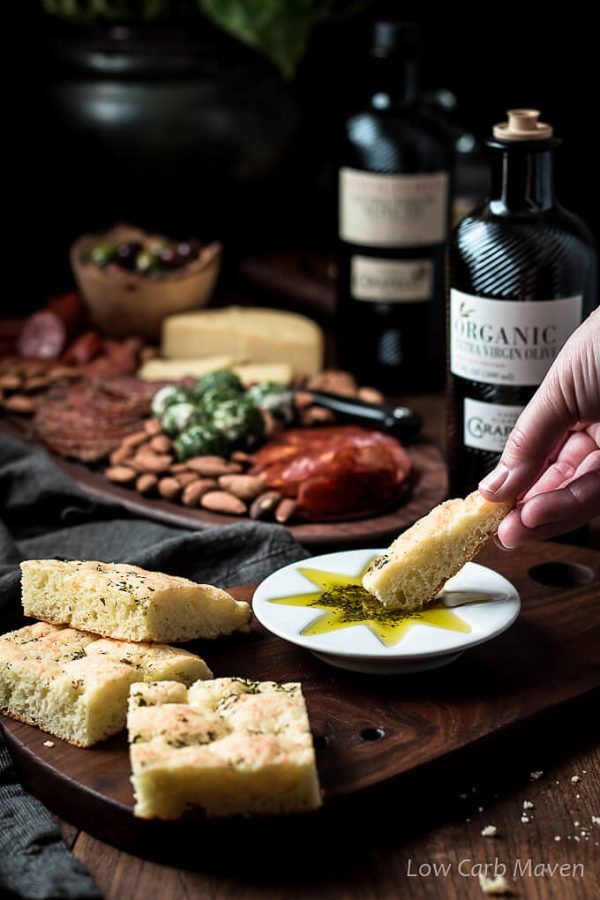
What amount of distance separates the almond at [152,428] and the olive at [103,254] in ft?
1.93

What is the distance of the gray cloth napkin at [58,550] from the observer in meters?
1.08

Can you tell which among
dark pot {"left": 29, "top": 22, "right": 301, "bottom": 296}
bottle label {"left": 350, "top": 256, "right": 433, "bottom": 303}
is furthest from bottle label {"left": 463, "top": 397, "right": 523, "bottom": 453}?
dark pot {"left": 29, "top": 22, "right": 301, "bottom": 296}

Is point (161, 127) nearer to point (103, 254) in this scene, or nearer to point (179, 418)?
point (103, 254)

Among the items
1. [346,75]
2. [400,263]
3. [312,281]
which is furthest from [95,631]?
[346,75]

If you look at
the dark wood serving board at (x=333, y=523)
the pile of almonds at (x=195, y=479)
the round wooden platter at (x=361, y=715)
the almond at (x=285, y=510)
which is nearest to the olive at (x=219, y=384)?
the pile of almonds at (x=195, y=479)

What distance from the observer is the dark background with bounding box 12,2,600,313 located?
2697 millimetres

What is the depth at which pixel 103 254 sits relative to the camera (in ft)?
8.18

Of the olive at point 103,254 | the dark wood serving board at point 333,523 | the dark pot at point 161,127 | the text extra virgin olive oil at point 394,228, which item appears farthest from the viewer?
the dark pot at point 161,127

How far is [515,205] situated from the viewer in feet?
5.19

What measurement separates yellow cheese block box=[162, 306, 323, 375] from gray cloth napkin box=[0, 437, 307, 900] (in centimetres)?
57

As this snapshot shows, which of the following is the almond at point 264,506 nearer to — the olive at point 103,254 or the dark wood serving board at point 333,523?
the dark wood serving board at point 333,523

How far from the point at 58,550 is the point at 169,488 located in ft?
0.57

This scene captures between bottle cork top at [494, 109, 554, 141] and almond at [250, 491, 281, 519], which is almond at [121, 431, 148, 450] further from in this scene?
bottle cork top at [494, 109, 554, 141]

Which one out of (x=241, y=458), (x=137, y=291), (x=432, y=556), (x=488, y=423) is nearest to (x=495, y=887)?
(x=432, y=556)
